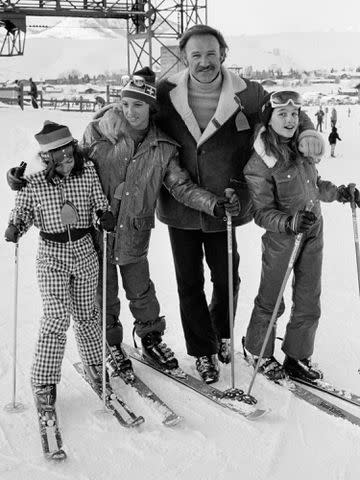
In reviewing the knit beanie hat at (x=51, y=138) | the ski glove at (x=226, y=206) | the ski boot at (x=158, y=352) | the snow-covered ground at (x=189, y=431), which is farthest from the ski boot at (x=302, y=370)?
the knit beanie hat at (x=51, y=138)

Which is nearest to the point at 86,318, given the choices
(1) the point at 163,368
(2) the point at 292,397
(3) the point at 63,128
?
(1) the point at 163,368

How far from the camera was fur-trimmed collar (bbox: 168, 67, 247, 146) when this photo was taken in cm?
284

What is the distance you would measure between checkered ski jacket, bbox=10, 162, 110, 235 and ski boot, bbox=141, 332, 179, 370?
0.86 meters

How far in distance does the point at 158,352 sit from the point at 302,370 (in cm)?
80

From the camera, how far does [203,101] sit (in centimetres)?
293

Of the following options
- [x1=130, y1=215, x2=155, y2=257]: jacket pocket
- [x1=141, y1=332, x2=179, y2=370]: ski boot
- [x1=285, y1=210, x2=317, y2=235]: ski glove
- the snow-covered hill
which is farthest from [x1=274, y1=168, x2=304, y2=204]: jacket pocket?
the snow-covered hill

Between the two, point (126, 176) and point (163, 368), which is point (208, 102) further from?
point (163, 368)

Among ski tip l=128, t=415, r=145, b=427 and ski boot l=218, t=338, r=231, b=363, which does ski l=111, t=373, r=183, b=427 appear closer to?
ski tip l=128, t=415, r=145, b=427

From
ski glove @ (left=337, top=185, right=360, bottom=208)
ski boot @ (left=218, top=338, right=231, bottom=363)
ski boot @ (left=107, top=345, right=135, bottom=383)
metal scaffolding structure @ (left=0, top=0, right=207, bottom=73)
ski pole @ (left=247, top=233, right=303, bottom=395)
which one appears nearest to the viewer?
ski pole @ (left=247, top=233, right=303, bottom=395)

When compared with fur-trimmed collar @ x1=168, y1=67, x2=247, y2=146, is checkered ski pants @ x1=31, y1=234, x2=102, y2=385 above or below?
below

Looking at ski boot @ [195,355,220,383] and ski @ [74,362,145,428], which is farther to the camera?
ski boot @ [195,355,220,383]

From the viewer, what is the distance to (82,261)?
9.17 feet

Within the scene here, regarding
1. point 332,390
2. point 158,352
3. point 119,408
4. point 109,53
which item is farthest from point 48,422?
point 109,53

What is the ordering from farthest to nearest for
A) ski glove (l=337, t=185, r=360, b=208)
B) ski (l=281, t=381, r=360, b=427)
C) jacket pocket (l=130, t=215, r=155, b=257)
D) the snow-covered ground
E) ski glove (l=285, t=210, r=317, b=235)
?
jacket pocket (l=130, t=215, r=155, b=257), ski glove (l=337, t=185, r=360, b=208), ski (l=281, t=381, r=360, b=427), ski glove (l=285, t=210, r=317, b=235), the snow-covered ground
